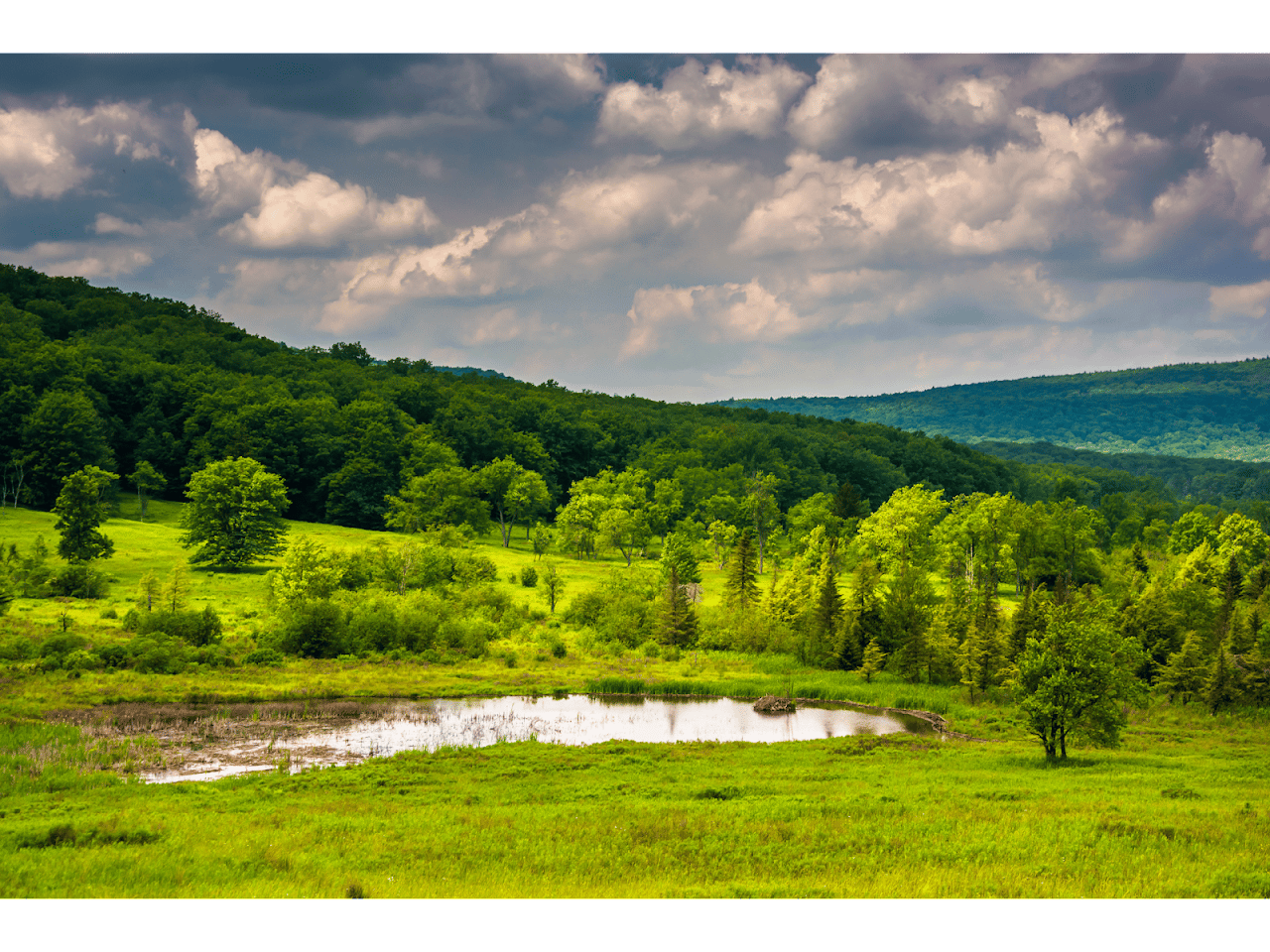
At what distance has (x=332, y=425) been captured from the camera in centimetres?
6931

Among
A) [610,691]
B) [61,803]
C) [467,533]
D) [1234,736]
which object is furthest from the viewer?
[467,533]

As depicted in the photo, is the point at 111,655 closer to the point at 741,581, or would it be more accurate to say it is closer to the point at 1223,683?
the point at 741,581

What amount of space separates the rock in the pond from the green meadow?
5346 millimetres

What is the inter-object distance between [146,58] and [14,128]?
371 cm

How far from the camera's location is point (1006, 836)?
1452 centimetres

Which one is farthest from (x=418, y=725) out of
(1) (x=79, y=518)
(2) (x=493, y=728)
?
(1) (x=79, y=518)

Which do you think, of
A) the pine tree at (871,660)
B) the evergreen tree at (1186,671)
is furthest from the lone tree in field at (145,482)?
the evergreen tree at (1186,671)

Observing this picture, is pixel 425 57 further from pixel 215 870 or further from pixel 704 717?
pixel 704 717

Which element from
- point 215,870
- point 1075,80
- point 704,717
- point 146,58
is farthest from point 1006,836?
point 146,58

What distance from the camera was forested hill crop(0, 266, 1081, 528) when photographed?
39938 mm

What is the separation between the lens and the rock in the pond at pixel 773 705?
32.3 metres

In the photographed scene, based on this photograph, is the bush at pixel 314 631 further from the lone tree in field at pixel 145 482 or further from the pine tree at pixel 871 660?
the pine tree at pixel 871 660

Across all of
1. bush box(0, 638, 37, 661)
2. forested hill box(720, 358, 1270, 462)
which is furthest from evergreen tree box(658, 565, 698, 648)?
bush box(0, 638, 37, 661)

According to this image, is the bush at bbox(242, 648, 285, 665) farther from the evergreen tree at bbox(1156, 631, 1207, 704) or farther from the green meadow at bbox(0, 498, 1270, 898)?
the evergreen tree at bbox(1156, 631, 1207, 704)
